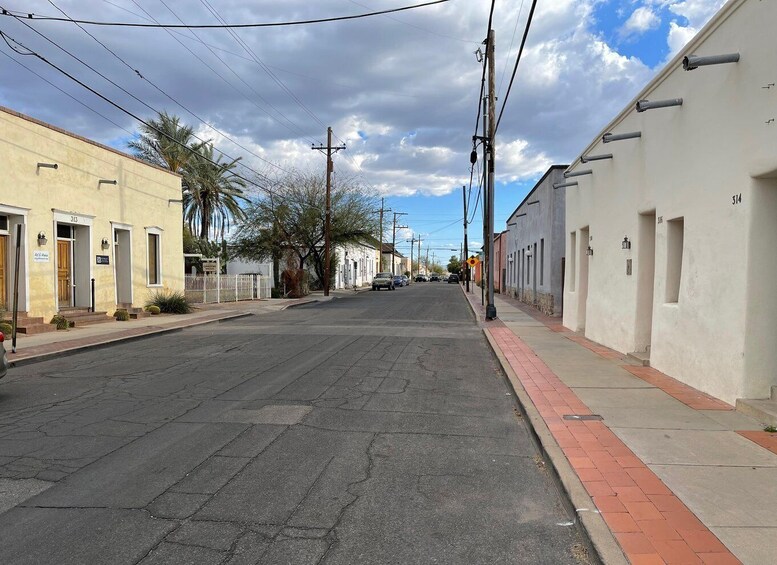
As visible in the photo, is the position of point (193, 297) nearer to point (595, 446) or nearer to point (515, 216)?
point (515, 216)

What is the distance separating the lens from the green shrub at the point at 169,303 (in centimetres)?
2169

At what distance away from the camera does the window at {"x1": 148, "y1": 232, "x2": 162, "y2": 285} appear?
22172mm

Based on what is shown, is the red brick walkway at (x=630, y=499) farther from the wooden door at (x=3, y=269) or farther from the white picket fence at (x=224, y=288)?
the white picket fence at (x=224, y=288)

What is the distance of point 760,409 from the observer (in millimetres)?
6090

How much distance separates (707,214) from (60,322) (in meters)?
15.8

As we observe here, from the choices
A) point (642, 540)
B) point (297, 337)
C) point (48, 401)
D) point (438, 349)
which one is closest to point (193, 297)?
point (297, 337)

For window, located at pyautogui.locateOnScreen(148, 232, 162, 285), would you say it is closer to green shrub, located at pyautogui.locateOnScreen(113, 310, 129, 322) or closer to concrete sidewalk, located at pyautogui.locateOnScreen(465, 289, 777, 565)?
green shrub, located at pyautogui.locateOnScreen(113, 310, 129, 322)

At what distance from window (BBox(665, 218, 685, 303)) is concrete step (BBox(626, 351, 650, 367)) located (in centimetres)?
134

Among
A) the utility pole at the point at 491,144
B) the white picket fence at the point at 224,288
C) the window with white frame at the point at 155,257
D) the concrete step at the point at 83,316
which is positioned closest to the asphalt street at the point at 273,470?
the concrete step at the point at 83,316

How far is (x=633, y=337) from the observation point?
10625 mm

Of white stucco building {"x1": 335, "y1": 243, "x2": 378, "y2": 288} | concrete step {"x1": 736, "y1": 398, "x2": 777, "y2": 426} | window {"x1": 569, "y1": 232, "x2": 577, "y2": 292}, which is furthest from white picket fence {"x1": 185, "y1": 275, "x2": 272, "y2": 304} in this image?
concrete step {"x1": 736, "y1": 398, "x2": 777, "y2": 426}

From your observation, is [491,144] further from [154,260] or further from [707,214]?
[154,260]

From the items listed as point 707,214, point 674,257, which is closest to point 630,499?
point 707,214

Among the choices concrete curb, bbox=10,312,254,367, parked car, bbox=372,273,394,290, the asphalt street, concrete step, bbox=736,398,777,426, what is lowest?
parked car, bbox=372,273,394,290
